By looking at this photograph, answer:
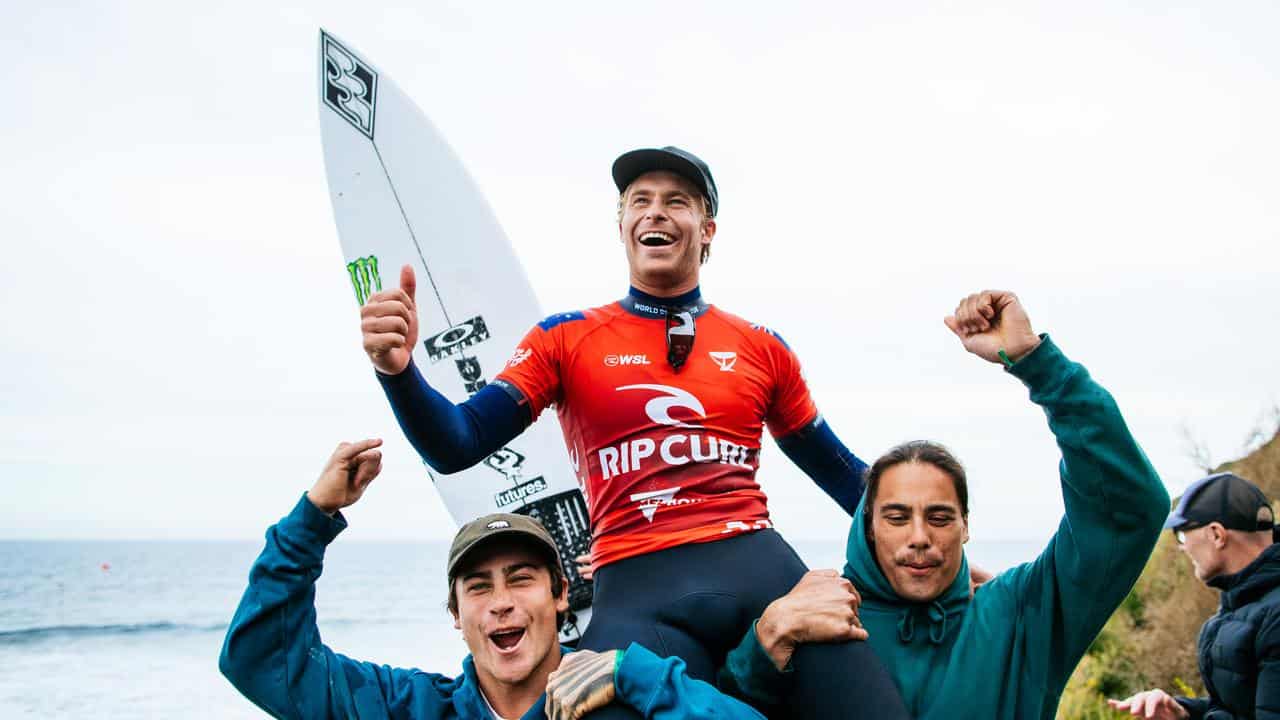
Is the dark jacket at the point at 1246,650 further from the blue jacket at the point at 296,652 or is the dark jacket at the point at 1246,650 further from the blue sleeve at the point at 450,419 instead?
the blue sleeve at the point at 450,419

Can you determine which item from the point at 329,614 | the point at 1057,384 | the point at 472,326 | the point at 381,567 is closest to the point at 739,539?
the point at 1057,384

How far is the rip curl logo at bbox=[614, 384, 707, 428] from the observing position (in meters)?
2.45

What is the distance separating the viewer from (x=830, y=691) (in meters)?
1.96

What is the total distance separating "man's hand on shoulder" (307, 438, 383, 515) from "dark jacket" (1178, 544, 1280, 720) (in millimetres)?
3257

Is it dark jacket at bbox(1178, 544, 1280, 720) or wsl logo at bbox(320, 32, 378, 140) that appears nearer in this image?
dark jacket at bbox(1178, 544, 1280, 720)

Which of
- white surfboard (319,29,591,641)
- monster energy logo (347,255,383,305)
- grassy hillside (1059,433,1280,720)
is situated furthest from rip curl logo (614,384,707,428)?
grassy hillside (1059,433,1280,720)

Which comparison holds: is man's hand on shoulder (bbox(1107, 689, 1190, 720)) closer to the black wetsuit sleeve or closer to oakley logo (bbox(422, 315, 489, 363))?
the black wetsuit sleeve

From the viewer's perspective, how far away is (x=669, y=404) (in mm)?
2459

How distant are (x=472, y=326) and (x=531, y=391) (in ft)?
8.88

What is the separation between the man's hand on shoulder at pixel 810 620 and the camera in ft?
6.49

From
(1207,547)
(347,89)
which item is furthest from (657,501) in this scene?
(347,89)

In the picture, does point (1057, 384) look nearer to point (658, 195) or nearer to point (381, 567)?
point (658, 195)

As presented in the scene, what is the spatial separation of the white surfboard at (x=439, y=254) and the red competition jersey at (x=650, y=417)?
2.12 meters

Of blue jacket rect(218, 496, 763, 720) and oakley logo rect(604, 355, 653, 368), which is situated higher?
oakley logo rect(604, 355, 653, 368)
